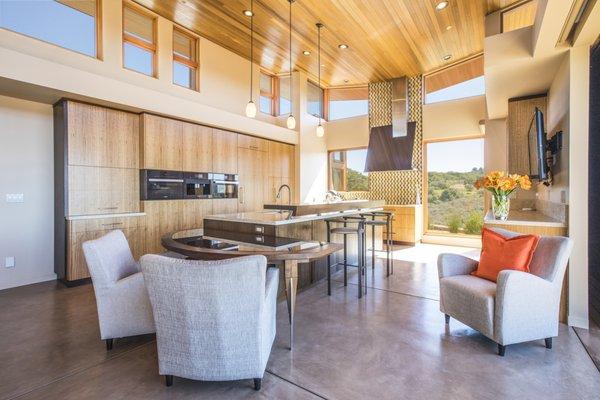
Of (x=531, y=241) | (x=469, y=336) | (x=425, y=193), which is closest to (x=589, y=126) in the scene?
(x=531, y=241)

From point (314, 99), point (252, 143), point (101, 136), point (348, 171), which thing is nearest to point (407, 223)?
point (348, 171)

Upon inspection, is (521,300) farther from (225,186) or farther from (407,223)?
(225,186)

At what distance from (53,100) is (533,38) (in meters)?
5.81

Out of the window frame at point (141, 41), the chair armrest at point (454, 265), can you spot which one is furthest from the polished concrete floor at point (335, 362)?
the window frame at point (141, 41)

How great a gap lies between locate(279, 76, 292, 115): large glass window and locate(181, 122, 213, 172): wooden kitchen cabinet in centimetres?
261

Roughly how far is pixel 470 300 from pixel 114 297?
286 cm

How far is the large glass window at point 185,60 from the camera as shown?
5.53 metres

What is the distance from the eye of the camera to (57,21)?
415cm

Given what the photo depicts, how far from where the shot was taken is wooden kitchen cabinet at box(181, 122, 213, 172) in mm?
5270

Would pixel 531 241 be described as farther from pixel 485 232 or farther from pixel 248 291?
pixel 248 291

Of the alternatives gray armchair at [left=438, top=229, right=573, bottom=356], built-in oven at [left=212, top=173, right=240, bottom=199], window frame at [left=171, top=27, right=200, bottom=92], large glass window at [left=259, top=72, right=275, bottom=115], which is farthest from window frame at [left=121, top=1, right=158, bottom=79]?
gray armchair at [left=438, top=229, right=573, bottom=356]

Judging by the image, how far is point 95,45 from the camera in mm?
4461

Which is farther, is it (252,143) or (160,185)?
(252,143)

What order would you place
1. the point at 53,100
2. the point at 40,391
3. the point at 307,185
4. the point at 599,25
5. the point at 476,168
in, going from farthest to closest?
1. the point at 307,185
2. the point at 476,168
3. the point at 53,100
4. the point at 599,25
5. the point at 40,391
